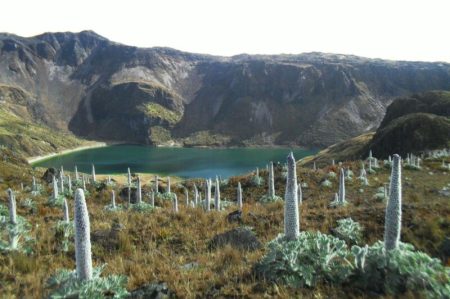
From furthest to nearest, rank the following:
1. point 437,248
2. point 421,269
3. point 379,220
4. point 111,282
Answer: point 379,220
point 437,248
point 111,282
point 421,269

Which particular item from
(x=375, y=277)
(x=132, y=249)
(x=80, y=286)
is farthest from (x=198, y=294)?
(x=132, y=249)

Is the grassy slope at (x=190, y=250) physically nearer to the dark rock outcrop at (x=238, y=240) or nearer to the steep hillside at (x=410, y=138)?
the dark rock outcrop at (x=238, y=240)

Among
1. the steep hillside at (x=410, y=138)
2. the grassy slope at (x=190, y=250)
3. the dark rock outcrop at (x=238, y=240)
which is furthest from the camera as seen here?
the steep hillside at (x=410, y=138)

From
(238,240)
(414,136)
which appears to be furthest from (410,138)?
(238,240)

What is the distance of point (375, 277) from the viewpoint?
675 centimetres

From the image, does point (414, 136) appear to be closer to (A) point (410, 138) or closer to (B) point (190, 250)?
(A) point (410, 138)

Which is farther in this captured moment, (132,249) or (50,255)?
(132,249)

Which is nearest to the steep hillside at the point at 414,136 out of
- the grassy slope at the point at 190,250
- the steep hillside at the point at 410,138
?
the steep hillside at the point at 410,138

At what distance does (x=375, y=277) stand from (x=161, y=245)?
6804 millimetres

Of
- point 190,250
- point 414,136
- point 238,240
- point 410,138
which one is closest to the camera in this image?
point 238,240

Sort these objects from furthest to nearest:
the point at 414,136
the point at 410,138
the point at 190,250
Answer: the point at 410,138 → the point at 414,136 → the point at 190,250

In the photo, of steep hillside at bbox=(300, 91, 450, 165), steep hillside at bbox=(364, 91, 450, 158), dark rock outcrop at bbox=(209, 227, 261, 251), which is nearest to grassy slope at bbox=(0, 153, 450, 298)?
dark rock outcrop at bbox=(209, 227, 261, 251)

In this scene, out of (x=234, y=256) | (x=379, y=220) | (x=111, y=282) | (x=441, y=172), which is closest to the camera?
(x=111, y=282)

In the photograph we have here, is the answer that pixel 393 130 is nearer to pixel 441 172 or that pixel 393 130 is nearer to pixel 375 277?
pixel 441 172
